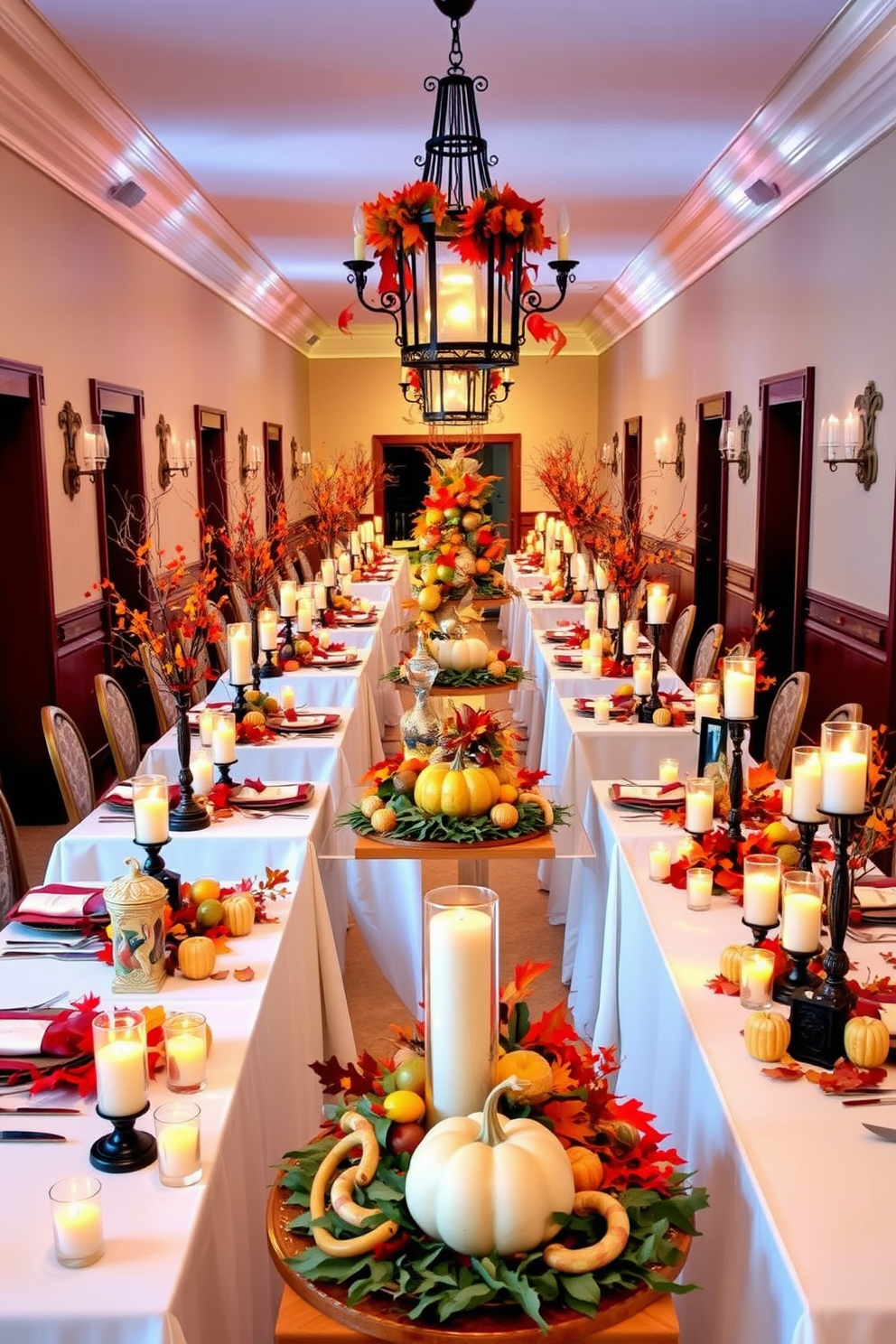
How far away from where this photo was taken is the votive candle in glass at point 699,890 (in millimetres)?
2887

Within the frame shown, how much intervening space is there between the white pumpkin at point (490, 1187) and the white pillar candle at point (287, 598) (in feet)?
15.8

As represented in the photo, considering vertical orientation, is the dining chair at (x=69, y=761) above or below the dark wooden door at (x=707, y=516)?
below

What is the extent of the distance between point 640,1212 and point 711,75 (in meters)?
5.57

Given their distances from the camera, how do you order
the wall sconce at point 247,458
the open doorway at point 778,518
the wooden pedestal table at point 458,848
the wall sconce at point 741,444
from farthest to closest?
1. the wall sconce at point 247,458
2. the wall sconce at point 741,444
3. the open doorway at point 778,518
4. the wooden pedestal table at point 458,848

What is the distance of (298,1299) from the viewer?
152 cm

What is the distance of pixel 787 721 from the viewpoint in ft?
15.2

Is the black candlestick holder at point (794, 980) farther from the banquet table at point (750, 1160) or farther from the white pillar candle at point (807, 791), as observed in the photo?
the white pillar candle at point (807, 791)

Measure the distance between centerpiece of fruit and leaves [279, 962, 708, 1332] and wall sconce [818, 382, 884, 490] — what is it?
4.58 m

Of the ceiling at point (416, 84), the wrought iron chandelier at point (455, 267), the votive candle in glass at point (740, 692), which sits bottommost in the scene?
the votive candle in glass at point (740, 692)

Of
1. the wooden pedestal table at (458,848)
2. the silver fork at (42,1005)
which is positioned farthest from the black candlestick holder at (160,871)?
the wooden pedestal table at (458,848)

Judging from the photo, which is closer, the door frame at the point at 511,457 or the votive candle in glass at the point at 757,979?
the votive candle in glass at the point at 757,979

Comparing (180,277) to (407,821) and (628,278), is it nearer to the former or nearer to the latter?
(628,278)

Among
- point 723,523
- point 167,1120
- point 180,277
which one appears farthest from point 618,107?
point 167,1120

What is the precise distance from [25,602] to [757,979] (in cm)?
493
